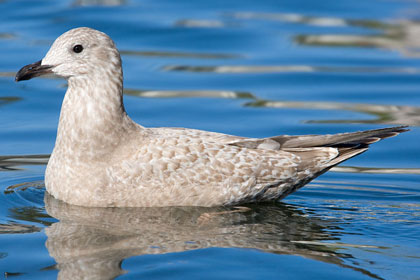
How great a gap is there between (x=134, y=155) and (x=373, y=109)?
5265mm

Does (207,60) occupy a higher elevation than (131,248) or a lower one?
higher

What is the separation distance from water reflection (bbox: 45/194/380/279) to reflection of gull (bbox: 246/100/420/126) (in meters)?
3.90

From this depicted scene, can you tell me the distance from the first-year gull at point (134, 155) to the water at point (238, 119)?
0.17 metres

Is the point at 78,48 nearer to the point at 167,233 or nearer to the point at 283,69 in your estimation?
the point at 167,233

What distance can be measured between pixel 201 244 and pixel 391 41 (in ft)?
33.8

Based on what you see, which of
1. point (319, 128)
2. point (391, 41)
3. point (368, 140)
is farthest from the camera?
point (391, 41)

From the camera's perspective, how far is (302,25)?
17500 millimetres

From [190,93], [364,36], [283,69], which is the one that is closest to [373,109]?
[283,69]

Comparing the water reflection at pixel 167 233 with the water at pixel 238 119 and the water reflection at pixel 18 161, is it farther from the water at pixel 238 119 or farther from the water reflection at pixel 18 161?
the water reflection at pixel 18 161

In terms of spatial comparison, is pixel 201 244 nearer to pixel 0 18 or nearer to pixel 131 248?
pixel 131 248

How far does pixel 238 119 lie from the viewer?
11883 mm

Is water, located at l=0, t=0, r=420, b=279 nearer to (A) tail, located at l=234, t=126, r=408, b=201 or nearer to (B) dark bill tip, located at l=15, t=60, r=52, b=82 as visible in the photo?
(A) tail, located at l=234, t=126, r=408, b=201

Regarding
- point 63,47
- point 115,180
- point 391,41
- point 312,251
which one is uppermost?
point 391,41

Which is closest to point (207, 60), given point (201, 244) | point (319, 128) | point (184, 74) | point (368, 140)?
point (184, 74)
